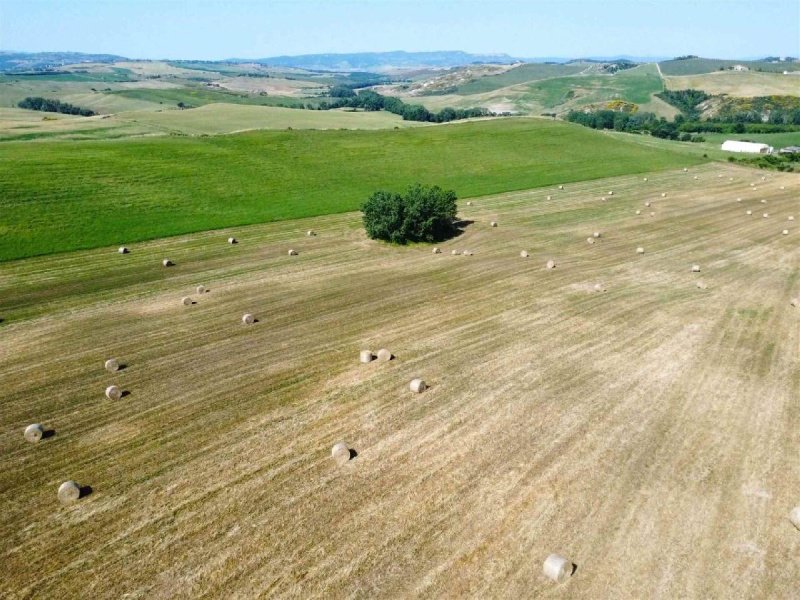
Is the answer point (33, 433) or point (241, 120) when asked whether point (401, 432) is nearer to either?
point (33, 433)

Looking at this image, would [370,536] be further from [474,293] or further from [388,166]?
[388,166]

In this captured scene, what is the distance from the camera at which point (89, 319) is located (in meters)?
30.9

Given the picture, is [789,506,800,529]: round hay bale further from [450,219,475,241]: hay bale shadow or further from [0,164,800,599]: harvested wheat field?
[450,219,475,241]: hay bale shadow

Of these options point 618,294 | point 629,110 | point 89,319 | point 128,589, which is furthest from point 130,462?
point 629,110

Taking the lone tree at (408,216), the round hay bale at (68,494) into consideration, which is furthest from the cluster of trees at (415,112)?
the round hay bale at (68,494)

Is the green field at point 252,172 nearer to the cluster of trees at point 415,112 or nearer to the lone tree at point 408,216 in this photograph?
the lone tree at point 408,216

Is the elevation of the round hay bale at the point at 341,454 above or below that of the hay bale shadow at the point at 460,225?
below

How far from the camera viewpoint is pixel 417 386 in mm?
22984

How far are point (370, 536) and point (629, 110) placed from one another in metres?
203

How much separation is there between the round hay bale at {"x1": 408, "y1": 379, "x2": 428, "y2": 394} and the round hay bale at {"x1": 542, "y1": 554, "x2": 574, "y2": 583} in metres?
9.66

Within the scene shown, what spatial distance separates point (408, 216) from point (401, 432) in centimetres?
2929

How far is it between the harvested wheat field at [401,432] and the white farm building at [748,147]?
3505 inches

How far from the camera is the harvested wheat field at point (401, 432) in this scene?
1464 cm

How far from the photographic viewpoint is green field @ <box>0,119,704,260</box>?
48.2 m
